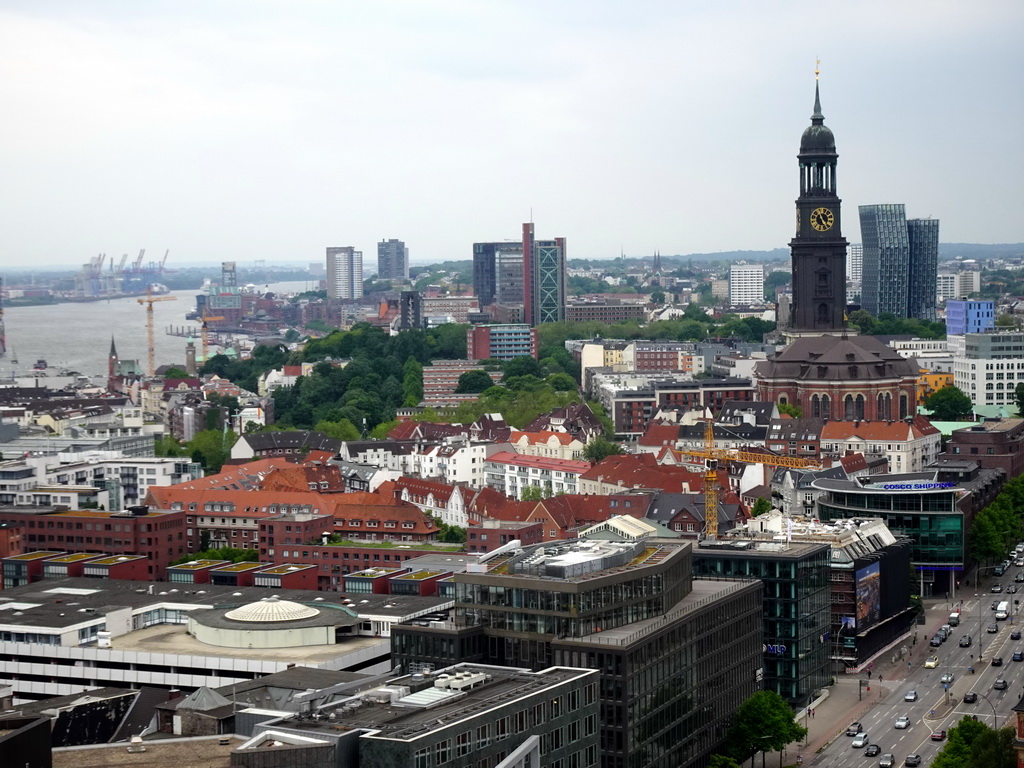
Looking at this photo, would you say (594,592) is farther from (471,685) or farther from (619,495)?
(619,495)

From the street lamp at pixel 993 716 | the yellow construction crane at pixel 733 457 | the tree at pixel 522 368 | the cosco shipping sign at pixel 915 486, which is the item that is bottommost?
the street lamp at pixel 993 716

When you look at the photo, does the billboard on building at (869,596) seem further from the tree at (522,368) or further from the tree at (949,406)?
the tree at (522,368)

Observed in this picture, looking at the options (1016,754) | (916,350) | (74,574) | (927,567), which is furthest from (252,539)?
(916,350)

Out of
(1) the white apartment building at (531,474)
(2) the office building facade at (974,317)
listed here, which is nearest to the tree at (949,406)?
(1) the white apartment building at (531,474)

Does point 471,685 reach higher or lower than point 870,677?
higher

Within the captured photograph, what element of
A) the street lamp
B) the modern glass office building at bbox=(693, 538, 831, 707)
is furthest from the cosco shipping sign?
the modern glass office building at bbox=(693, 538, 831, 707)

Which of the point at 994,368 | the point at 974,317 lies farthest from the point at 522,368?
the point at 974,317
